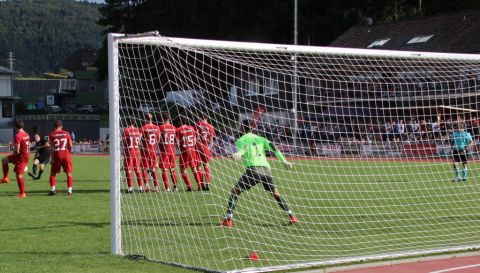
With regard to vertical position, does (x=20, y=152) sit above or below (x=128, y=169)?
above

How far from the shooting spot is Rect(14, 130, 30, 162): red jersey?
17.9 meters

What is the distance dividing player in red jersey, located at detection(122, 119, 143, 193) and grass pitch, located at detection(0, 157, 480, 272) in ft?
1.72

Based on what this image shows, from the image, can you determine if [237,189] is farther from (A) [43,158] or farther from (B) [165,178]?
(A) [43,158]

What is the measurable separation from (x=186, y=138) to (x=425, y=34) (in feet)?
108

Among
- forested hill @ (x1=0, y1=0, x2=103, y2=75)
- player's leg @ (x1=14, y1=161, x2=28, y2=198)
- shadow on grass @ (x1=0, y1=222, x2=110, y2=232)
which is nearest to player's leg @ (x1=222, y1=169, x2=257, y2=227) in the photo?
shadow on grass @ (x1=0, y1=222, x2=110, y2=232)

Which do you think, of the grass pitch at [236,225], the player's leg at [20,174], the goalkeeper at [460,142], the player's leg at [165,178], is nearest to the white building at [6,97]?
the grass pitch at [236,225]

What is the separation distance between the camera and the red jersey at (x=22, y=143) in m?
17.9

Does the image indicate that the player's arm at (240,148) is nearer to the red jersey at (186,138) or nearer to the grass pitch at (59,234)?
the grass pitch at (59,234)

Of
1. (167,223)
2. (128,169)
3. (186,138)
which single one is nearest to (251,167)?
(167,223)

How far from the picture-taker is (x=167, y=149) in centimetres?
1781

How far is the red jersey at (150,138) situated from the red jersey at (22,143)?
2.89 metres

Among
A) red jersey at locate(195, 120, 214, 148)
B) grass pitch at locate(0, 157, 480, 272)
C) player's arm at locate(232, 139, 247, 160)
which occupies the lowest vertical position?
grass pitch at locate(0, 157, 480, 272)

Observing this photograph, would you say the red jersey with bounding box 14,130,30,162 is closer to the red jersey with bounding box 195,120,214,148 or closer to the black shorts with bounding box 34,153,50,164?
the red jersey with bounding box 195,120,214,148

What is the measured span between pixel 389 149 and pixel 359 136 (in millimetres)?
1716
